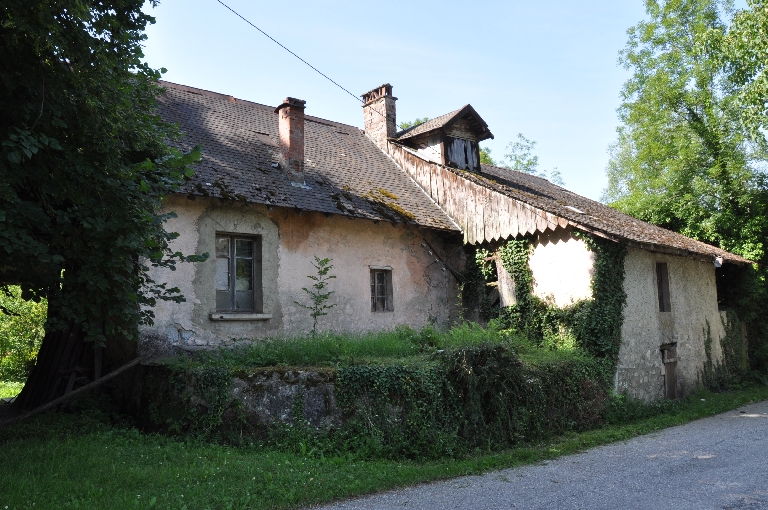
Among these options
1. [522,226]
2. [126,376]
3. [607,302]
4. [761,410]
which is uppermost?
[522,226]

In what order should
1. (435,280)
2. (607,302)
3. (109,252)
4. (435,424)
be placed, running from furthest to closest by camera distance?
(435,280), (607,302), (435,424), (109,252)

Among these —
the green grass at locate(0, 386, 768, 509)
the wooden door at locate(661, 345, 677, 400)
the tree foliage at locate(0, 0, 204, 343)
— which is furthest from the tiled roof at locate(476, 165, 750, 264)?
the tree foliage at locate(0, 0, 204, 343)

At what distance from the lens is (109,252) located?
6.92 m

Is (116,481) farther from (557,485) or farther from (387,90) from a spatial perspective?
(387,90)

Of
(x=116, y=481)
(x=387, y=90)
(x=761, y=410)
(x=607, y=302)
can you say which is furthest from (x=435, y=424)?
(x=387, y=90)

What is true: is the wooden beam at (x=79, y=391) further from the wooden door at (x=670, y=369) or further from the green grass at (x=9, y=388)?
the wooden door at (x=670, y=369)

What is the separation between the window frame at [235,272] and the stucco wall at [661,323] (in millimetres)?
7691

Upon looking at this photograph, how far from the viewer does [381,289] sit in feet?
45.4

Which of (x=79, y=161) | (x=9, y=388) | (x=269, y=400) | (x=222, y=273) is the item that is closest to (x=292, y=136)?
(x=222, y=273)

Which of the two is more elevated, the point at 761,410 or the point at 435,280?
the point at 435,280

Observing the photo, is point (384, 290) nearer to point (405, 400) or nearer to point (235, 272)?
point (235, 272)

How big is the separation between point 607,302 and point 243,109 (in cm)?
1037

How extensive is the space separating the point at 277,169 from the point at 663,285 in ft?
32.9

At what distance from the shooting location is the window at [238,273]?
1139cm
